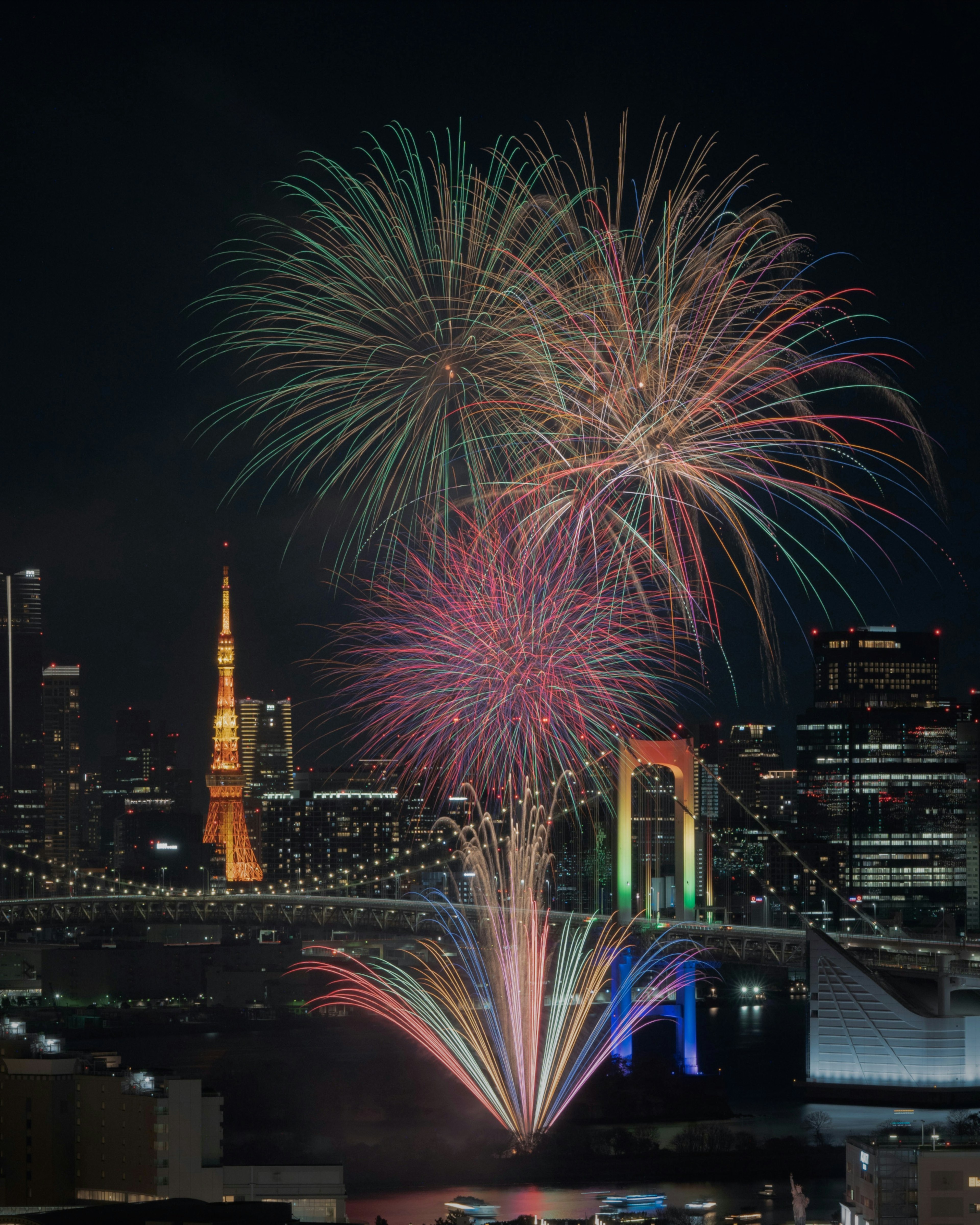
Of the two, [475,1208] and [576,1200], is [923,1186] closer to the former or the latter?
[475,1208]

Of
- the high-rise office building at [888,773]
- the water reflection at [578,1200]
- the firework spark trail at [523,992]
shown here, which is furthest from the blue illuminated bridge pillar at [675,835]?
the high-rise office building at [888,773]

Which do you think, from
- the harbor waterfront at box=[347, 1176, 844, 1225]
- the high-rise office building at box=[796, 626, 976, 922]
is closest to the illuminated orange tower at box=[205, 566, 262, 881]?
the high-rise office building at box=[796, 626, 976, 922]

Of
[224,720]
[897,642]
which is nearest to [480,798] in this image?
[224,720]

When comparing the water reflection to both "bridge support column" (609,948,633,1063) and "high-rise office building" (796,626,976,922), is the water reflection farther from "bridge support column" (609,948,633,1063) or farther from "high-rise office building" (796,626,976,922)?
"high-rise office building" (796,626,976,922)

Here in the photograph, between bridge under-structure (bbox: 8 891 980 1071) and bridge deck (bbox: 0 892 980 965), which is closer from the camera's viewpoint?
bridge under-structure (bbox: 8 891 980 1071)

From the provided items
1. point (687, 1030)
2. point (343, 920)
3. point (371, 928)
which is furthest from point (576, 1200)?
point (371, 928)

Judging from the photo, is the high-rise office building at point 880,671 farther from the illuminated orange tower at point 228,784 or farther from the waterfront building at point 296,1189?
the waterfront building at point 296,1189

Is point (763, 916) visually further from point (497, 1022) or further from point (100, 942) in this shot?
point (497, 1022)
